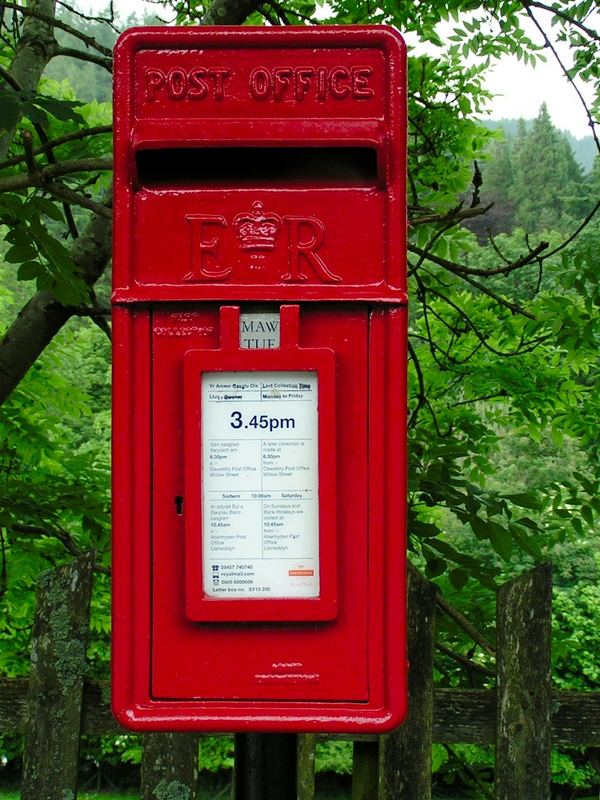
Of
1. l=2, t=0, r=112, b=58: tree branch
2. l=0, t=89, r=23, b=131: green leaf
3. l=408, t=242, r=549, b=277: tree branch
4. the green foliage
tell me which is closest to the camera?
l=0, t=89, r=23, b=131: green leaf

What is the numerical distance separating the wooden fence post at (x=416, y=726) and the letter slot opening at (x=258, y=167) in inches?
31.2

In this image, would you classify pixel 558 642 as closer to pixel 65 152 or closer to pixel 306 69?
pixel 306 69

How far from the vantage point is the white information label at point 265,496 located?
4.84ft

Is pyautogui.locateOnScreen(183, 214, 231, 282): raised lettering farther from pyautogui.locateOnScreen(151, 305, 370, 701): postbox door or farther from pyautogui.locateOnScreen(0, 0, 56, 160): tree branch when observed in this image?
pyautogui.locateOnScreen(0, 0, 56, 160): tree branch

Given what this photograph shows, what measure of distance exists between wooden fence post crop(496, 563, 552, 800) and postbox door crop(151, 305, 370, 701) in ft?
1.28

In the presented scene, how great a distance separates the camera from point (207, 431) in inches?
58.5

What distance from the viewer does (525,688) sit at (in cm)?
173

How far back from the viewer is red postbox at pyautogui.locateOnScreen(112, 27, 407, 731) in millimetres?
1467

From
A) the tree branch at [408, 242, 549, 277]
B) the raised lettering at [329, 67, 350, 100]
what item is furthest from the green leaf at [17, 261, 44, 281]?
the tree branch at [408, 242, 549, 277]

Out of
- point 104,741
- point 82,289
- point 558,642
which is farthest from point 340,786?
point 82,289

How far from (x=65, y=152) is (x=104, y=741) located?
11.6 metres

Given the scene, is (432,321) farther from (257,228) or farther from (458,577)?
(257,228)

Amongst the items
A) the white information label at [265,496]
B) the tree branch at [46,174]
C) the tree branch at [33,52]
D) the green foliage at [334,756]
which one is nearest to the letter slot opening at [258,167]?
the white information label at [265,496]

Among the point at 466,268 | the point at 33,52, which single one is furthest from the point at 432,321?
the point at 33,52
